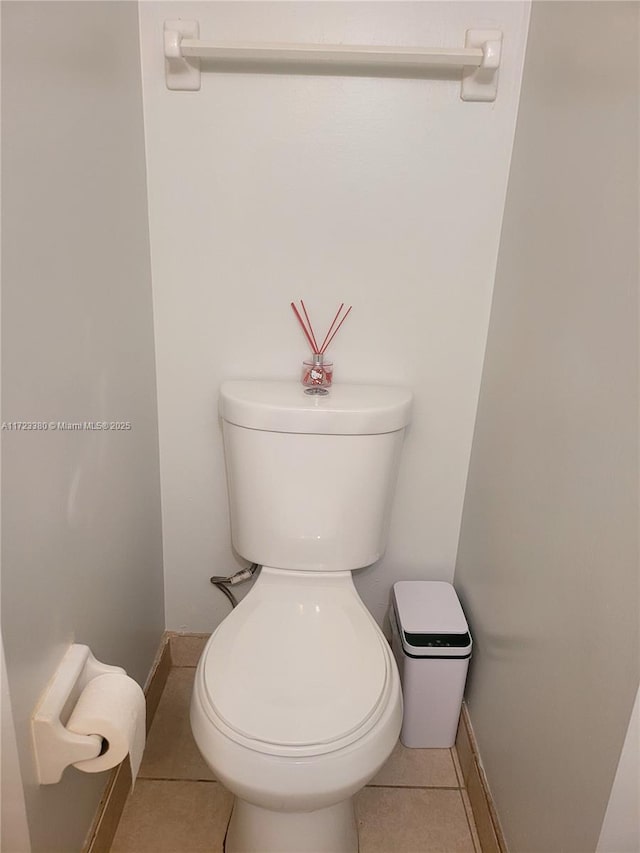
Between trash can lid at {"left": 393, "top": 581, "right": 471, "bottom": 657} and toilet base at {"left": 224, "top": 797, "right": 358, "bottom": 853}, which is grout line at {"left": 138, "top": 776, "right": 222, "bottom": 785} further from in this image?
trash can lid at {"left": 393, "top": 581, "right": 471, "bottom": 657}

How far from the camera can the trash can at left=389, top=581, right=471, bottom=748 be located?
139cm

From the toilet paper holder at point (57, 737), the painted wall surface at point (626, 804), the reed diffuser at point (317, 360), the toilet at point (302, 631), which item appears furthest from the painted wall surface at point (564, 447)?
the toilet paper holder at point (57, 737)

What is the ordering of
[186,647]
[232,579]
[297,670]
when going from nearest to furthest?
[297,670]
[232,579]
[186,647]

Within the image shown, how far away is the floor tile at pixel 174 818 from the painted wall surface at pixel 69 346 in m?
0.15

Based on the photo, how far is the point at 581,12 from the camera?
99 cm

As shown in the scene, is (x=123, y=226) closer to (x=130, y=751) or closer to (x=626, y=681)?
(x=130, y=751)

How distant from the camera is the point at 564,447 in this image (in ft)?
3.21

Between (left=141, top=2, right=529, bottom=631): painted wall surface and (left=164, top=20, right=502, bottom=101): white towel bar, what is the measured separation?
0.02 m

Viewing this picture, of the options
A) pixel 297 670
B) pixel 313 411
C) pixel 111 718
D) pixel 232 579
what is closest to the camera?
pixel 111 718

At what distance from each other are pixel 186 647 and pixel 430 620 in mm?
668

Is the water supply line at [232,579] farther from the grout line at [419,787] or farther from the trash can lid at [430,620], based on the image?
the grout line at [419,787]

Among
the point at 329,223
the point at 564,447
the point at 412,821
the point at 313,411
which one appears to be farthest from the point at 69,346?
the point at 412,821

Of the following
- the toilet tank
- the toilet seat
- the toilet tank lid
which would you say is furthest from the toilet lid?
the toilet tank lid

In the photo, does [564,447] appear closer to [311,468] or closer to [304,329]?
[311,468]
